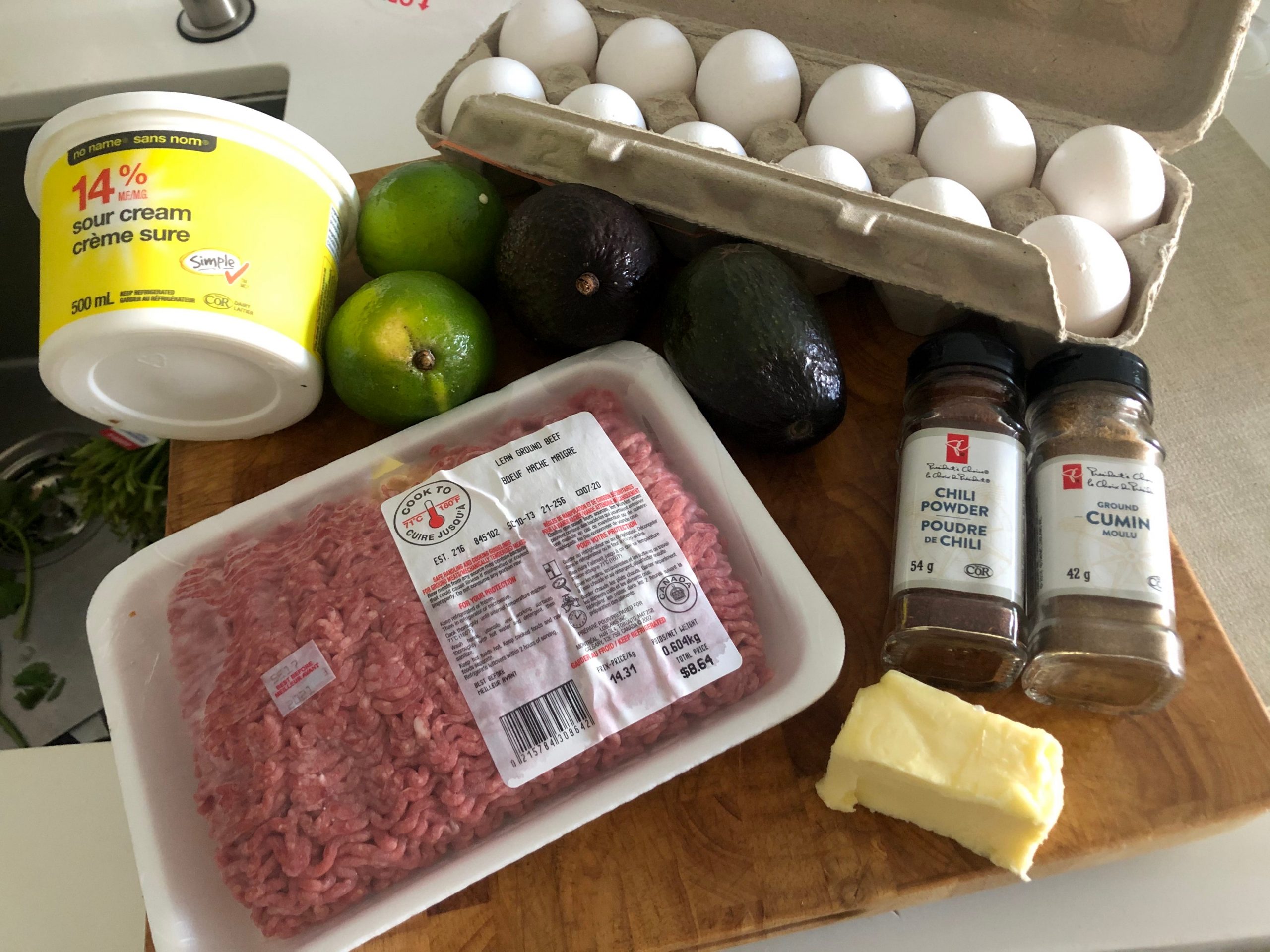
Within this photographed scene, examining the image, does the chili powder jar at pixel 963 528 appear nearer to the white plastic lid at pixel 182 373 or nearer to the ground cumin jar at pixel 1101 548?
the ground cumin jar at pixel 1101 548

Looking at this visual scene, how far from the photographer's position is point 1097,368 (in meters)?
0.65

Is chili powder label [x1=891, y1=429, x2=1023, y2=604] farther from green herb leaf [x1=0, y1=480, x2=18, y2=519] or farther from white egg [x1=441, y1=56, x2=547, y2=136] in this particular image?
green herb leaf [x1=0, y1=480, x2=18, y2=519]

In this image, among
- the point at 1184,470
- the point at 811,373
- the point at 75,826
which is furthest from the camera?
the point at 1184,470

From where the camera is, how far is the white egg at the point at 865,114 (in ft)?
2.63

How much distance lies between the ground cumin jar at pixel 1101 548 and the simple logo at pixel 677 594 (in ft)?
0.84

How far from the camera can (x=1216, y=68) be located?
758 mm

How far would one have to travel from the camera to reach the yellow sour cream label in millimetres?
624

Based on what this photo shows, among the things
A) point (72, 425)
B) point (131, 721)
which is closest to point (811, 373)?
point (131, 721)

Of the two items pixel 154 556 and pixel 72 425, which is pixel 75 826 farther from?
pixel 72 425

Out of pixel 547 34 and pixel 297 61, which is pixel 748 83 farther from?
pixel 297 61

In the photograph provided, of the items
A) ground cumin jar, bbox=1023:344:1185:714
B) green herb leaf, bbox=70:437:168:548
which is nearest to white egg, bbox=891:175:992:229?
ground cumin jar, bbox=1023:344:1185:714

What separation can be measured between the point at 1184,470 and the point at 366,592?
35.0 inches

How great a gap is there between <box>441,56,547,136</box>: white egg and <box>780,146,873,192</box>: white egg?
0.26 metres

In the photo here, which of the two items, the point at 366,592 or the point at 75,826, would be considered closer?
the point at 366,592
